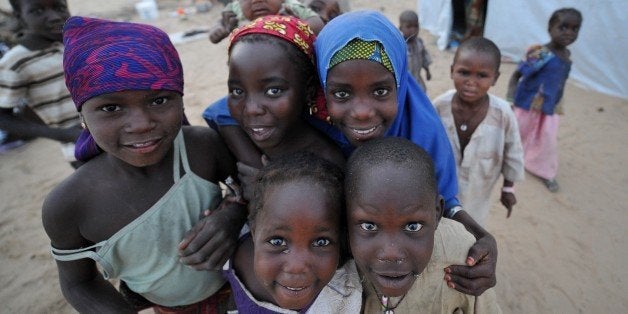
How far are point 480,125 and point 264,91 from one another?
4.87 ft

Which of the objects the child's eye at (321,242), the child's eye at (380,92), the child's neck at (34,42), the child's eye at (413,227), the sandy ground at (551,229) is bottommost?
the sandy ground at (551,229)

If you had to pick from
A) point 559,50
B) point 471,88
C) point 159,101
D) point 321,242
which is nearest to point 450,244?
point 321,242

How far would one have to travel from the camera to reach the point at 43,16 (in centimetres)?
211

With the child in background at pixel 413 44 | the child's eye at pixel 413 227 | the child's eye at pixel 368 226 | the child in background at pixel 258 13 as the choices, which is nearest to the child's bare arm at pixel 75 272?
the child's eye at pixel 368 226

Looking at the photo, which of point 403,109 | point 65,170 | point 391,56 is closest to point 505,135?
point 403,109

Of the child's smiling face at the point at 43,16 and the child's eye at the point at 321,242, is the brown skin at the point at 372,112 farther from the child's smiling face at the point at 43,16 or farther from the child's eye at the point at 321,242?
the child's smiling face at the point at 43,16

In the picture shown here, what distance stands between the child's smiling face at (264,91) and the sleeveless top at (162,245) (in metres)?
0.26

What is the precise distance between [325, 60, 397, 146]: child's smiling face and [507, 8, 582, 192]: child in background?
2.86 metres

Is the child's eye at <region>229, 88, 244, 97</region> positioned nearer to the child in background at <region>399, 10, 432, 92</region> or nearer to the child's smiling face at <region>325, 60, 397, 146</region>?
the child's smiling face at <region>325, 60, 397, 146</region>

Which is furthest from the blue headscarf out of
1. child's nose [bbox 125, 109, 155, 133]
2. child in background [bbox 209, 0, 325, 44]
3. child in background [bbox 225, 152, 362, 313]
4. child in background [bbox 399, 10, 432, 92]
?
Answer: child in background [bbox 399, 10, 432, 92]

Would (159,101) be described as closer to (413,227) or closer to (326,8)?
(413,227)

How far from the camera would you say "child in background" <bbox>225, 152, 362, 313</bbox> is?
40.9 inches

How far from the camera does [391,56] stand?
1255 mm

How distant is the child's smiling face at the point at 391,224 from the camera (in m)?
1.01
